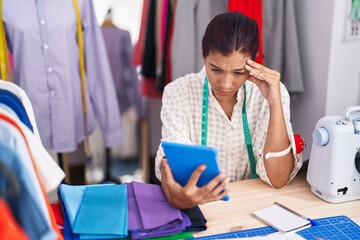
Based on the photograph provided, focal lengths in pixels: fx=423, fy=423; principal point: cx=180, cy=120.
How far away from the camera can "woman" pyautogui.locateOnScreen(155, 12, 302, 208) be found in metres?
1.42

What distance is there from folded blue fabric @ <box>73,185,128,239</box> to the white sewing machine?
0.64 meters

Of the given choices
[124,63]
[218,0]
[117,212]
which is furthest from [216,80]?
[124,63]

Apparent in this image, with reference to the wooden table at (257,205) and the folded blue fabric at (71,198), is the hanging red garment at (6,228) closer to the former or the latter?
the folded blue fabric at (71,198)

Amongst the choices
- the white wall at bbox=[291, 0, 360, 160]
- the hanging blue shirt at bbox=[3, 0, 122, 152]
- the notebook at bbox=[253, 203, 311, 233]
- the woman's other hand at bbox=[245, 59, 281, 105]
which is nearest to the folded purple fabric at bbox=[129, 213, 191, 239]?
the notebook at bbox=[253, 203, 311, 233]

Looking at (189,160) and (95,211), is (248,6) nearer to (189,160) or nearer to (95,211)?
(189,160)

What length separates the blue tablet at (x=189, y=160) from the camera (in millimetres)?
1087

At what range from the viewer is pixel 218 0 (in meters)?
2.31

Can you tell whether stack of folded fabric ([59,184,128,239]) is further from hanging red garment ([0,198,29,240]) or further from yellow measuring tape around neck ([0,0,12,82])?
yellow measuring tape around neck ([0,0,12,82])

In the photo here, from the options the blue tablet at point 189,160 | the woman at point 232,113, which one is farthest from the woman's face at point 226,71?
the blue tablet at point 189,160

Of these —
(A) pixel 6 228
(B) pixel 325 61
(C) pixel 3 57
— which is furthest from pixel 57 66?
(A) pixel 6 228

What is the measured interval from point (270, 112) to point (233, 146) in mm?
216

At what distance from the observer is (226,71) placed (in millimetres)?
1455

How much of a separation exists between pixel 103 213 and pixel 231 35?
707 mm

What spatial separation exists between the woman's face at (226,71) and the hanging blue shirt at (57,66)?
0.83 m
